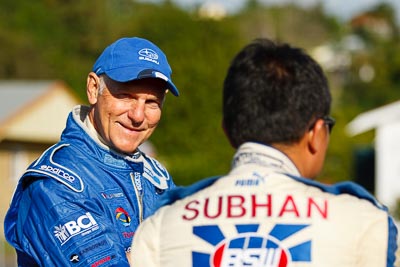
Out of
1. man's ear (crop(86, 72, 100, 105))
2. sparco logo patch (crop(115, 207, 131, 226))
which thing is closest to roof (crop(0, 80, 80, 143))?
man's ear (crop(86, 72, 100, 105))

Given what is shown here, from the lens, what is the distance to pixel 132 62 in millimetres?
4762

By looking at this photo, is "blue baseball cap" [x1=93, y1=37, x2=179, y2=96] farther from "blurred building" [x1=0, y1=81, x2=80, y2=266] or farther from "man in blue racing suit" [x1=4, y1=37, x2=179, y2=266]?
"blurred building" [x1=0, y1=81, x2=80, y2=266]

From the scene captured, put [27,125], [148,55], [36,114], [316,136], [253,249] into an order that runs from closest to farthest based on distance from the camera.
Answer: [253,249]
[316,136]
[148,55]
[27,125]
[36,114]

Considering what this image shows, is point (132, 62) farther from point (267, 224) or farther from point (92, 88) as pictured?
point (267, 224)

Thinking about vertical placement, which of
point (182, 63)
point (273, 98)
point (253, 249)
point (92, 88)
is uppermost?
point (182, 63)

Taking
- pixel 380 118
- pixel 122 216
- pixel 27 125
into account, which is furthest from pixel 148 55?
pixel 27 125

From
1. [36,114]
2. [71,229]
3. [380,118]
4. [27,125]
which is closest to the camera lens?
[71,229]

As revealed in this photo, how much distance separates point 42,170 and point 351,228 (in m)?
1.62

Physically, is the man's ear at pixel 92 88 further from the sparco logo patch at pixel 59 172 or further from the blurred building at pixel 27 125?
the blurred building at pixel 27 125

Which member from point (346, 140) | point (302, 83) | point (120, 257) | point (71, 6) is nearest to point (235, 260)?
point (302, 83)

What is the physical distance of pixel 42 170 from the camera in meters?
4.59

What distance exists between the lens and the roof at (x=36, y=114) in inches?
1314

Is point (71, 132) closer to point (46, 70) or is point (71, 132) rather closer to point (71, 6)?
point (46, 70)

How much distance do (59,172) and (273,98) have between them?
139cm
